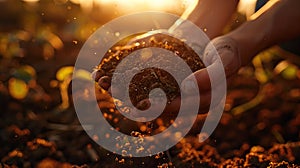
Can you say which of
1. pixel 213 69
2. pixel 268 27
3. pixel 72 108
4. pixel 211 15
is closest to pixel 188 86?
pixel 213 69

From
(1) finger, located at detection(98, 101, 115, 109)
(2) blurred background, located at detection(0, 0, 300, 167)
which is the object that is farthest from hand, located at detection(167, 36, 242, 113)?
(1) finger, located at detection(98, 101, 115, 109)

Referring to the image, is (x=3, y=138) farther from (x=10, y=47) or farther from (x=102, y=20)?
(x=102, y=20)

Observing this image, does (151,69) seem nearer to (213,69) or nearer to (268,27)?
(213,69)

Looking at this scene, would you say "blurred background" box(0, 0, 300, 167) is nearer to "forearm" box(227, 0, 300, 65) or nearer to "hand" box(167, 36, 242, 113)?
"hand" box(167, 36, 242, 113)

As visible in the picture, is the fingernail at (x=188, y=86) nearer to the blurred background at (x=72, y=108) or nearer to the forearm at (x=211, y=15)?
the blurred background at (x=72, y=108)

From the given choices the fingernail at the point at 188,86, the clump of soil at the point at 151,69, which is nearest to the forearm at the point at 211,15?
the clump of soil at the point at 151,69

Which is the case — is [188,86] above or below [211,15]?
below

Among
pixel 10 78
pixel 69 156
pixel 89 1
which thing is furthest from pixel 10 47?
pixel 69 156
